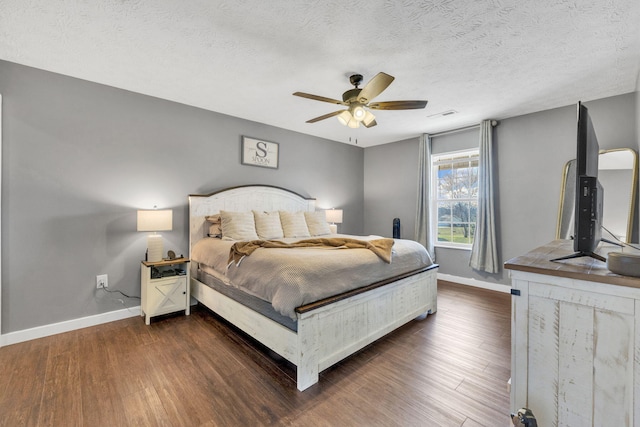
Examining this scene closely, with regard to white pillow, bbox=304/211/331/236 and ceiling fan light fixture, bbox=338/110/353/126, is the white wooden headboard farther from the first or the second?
ceiling fan light fixture, bbox=338/110/353/126

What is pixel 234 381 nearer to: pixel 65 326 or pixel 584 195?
pixel 65 326

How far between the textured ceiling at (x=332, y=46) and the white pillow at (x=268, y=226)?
1457mm

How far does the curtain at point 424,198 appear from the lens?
184 inches

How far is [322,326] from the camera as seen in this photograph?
1.93 m

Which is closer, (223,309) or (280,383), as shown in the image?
(280,383)

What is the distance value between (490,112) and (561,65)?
1.22 m

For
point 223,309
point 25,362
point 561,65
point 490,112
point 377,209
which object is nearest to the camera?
point 25,362

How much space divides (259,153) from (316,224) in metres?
1.39

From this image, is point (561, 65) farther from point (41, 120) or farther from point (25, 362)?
point (25, 362)

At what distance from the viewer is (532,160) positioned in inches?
146

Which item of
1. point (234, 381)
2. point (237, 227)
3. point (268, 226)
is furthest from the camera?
point (268, 226)

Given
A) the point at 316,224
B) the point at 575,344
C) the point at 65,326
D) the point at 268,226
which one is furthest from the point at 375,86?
the point at 65,326

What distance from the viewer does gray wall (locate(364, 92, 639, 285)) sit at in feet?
10.3

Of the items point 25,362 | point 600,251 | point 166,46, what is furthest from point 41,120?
point 600,251
